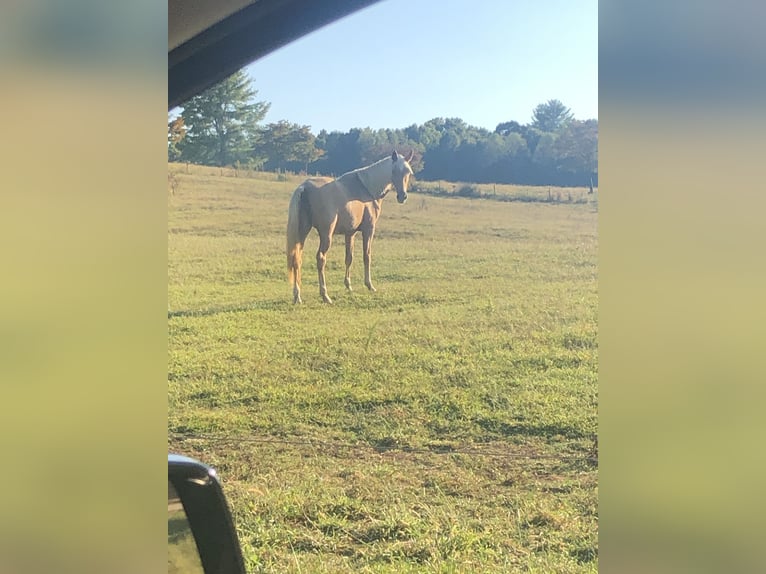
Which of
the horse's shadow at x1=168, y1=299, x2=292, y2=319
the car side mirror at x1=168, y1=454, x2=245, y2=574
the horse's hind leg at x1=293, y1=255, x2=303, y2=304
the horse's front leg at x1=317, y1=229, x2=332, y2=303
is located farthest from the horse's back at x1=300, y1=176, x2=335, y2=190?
the car side mirror at x1=168, y1=454, x2=245, y2=574

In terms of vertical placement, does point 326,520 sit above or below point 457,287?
below

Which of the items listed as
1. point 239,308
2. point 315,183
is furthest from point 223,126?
point 239,308

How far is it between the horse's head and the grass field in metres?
0.07

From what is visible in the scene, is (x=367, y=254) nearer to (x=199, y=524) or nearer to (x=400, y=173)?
(x=400, y=173)

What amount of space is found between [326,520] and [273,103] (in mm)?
2194

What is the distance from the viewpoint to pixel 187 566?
47 cm

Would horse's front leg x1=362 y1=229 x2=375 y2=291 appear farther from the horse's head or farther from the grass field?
the horse's head

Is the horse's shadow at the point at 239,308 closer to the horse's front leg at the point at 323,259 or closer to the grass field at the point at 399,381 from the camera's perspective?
the grass field at the point at 399,381

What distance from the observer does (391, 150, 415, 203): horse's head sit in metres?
3.80

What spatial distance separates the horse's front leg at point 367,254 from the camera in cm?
376
